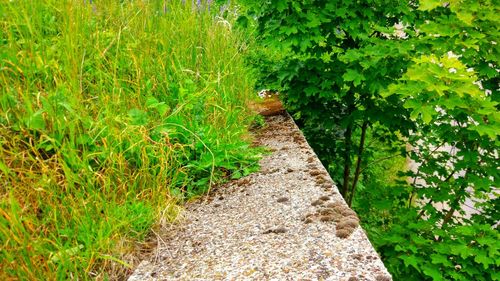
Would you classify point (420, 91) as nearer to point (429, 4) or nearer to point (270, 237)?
point (429, 4)

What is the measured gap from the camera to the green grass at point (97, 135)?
187 centimetres

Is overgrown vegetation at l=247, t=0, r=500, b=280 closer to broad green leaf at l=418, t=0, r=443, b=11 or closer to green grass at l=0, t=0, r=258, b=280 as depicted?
broad green leaf at l=418, t=0, r=443, b=11

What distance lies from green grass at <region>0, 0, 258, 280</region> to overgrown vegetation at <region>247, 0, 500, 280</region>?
78 cm

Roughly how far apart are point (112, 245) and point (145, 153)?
0.52 meters

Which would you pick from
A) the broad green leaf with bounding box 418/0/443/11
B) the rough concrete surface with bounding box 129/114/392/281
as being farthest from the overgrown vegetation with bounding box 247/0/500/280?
the rough concrete surface with bounding box 129/114/392/281

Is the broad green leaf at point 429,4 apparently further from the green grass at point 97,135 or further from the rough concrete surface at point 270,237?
the green grass at point 97,135

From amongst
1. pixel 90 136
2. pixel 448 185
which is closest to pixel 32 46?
pixel 90 136

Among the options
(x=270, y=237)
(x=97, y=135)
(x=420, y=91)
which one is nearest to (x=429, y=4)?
(x=420, y=91)

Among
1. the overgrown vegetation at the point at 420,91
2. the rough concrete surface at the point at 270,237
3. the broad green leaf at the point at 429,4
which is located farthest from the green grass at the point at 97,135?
the broad green leaf at the point at 429,4

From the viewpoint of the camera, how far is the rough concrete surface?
177 cm

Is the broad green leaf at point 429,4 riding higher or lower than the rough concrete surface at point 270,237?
higher

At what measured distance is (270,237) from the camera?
6.66ft

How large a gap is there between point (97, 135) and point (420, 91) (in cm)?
173

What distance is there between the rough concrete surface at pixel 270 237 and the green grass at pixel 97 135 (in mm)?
149
